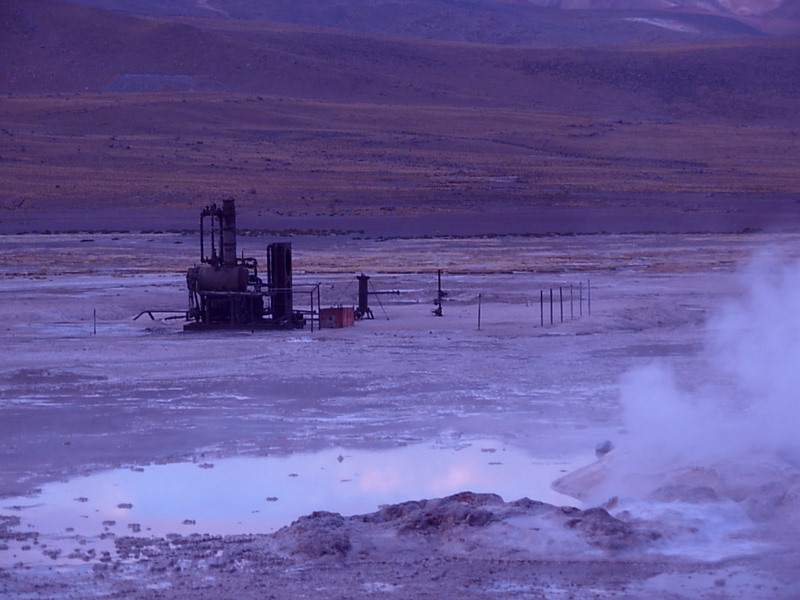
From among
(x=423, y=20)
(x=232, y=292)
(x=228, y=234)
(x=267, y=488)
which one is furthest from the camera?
(x=423, y=20)

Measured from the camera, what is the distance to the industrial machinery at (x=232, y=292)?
79.4 ft

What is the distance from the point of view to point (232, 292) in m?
24.1

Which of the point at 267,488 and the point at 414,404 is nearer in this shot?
the point at 267,488

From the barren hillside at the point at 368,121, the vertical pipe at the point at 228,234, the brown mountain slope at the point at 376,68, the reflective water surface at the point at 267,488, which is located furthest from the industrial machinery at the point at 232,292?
the brown mountain slope at the point at 376,68

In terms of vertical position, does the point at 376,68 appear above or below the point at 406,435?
Result: above

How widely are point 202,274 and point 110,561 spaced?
15.1 metres

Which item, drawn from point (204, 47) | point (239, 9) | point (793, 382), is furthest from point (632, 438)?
point (239, 9)

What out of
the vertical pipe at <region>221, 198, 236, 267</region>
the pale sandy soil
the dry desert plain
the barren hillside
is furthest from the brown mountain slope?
the vertical pipe at <region>221, 198, 236, 267</region>

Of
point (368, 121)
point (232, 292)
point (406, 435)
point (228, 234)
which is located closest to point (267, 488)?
point (406, 435)

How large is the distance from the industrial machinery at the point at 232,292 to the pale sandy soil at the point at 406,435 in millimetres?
915

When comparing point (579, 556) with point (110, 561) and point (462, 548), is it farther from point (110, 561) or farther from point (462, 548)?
point (110, 561)

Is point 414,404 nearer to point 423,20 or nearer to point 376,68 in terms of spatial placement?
point 376,68

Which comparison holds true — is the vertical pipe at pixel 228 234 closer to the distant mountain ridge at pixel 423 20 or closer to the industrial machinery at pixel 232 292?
the industrial machinery at pixel 232 292

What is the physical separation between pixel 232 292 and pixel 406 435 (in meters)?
10.2
